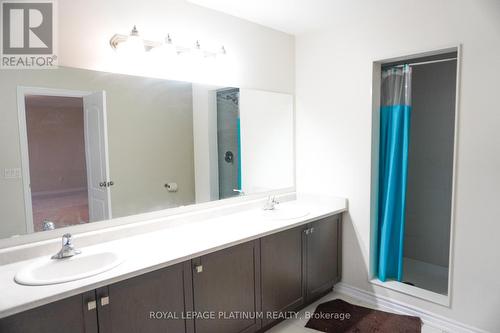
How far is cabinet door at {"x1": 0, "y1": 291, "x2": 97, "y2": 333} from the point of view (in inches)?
51.6

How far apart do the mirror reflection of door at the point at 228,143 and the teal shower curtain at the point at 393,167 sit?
52.1 inches

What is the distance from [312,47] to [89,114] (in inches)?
85.3

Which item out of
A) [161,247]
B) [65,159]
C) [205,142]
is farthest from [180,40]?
[161,247]

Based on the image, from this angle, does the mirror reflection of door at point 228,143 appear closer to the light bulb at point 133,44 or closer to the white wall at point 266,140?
the white wall at point 266,140

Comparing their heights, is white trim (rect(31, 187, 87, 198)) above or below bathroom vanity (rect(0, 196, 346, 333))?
above

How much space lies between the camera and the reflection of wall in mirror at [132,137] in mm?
1743

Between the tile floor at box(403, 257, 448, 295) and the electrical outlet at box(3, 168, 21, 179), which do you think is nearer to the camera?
the electrical outlet at box(3, 168, 21, 179)

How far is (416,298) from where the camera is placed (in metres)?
2.59

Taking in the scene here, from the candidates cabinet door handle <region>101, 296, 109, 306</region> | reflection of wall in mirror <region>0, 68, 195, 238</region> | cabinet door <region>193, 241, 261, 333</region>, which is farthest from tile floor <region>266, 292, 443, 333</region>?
cabinet door handle <region>101, 296, 109, 306</region>

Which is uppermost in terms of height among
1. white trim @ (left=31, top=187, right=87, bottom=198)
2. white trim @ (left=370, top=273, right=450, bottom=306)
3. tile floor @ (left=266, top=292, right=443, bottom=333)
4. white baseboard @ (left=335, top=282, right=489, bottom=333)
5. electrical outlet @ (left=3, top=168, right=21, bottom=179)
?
electrical outlet @ (left=3, top=168, right=21, bottom=179)

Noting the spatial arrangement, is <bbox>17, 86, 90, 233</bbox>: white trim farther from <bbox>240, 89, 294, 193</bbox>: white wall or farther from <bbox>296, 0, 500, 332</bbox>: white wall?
<bbox>296, 0, 500, 332</bbox>: white wall

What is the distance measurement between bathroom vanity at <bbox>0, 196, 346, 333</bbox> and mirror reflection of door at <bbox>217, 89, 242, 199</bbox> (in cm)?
29

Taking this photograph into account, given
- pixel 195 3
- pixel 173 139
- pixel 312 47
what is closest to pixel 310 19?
pixel 312 47

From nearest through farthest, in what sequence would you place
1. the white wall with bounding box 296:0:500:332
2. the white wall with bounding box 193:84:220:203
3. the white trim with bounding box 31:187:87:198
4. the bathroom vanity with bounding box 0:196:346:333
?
the bathroom vanity with bounding box 0:196:346:333 < the white trim with bounding box 31:187:87:198 < the white wall with bounding box 296:0:500:332 < the white wall with bounding box 193:84:220:203
